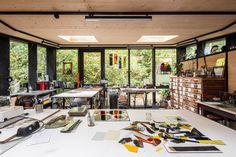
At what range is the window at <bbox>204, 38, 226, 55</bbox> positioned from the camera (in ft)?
17.1

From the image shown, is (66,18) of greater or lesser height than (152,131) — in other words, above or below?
above

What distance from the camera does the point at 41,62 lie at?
22.6ft

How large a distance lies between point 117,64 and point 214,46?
3.63m

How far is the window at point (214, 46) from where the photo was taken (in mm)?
5203

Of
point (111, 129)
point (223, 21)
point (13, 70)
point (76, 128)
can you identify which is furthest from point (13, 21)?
point (223, 21)

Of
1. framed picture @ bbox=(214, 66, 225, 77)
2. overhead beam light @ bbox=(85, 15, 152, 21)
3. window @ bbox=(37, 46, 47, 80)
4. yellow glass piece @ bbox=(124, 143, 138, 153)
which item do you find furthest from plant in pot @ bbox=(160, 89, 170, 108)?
yellow glass piece @ bbox=(124, 143, 138, 153)

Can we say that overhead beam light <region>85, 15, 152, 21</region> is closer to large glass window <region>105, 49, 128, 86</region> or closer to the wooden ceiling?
the wooden ceiling

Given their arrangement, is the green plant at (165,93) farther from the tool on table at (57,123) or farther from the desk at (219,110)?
the tool on table at (57,123)

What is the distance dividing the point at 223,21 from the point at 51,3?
3310mm

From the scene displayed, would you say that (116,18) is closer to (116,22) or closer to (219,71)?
(116,22)

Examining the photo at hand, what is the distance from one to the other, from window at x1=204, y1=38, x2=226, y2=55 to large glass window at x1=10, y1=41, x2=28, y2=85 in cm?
584

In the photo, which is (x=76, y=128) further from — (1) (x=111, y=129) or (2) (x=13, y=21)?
(2) (x=13, y=21)

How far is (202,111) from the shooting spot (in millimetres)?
4227

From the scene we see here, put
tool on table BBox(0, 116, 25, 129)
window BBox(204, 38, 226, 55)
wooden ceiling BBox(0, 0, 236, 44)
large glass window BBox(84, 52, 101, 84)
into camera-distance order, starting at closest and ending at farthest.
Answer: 1. tool on table BBox(0, 116, 25, 129)
2. wooden ceiling BBox(0, 0, 236, 44)
3. window BBox(204, 38, 226, 55)
4. large glass window BBox(84, 52, 101, 84)
